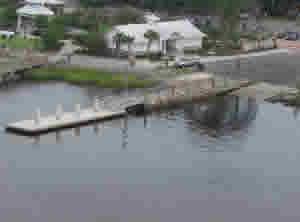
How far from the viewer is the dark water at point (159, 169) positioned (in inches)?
1393

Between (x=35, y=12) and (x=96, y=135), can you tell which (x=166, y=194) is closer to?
(x=96, y=135)

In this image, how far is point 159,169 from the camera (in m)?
39.9

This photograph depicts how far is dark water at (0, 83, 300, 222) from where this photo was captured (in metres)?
35.4

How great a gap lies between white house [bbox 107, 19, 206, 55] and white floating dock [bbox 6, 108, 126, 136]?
14612 millimetres

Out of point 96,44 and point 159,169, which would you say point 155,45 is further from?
point 159,169

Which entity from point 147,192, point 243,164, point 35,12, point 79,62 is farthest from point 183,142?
point 35,12

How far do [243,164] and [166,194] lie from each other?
5187mm

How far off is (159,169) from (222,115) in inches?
407

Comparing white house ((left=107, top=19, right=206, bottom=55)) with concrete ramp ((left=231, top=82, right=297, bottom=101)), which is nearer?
concrete ramp ((left=231, top=82, right=297, bottom=101))

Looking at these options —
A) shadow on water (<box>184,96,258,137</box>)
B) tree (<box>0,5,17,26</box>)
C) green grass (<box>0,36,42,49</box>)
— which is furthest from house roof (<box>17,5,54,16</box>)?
shadow on water (<box>184,96,258,137</box>)

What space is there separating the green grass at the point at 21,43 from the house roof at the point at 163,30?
5119mm

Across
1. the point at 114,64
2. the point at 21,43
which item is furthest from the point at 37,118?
the point at 21,43

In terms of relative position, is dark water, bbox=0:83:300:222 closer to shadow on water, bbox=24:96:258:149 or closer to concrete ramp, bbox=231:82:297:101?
shadow on water, bbox=24:96:258:149

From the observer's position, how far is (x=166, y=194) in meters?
37.0
